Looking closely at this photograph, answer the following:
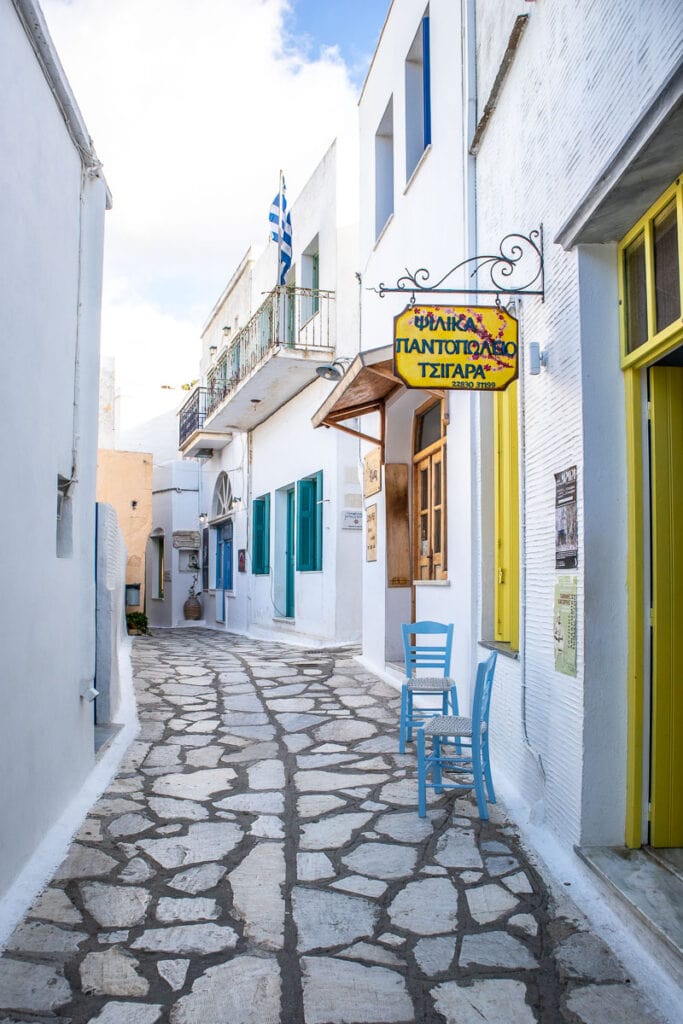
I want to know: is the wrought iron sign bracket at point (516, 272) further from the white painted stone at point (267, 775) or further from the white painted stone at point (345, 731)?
the white painted stone at point (345, 731)

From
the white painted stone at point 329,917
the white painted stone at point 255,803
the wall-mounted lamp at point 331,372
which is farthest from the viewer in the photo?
the wall-mounted lamp at point 331,372

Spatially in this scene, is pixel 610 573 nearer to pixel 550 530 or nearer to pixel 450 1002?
pixel 550 530

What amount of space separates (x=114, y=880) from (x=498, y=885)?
1822 mm

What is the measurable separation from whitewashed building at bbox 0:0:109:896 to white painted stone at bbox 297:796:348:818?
1397 mm

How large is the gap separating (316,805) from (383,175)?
7578mm

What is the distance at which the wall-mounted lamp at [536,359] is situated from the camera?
4.49 m

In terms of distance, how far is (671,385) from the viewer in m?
3.74

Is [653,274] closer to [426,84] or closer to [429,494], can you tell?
[429,494]

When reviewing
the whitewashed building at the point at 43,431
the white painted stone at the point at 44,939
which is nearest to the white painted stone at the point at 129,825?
the whitewashed building at the point at 43,431

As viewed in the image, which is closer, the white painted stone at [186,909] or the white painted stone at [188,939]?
the white painted stone at [188,939]

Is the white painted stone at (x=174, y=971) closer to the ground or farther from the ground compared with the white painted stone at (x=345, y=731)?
closer to the ground

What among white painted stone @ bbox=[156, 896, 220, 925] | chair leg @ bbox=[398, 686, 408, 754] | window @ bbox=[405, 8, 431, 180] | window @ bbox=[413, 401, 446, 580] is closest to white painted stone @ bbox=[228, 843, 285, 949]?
white painted stone @ bbox=[156, 896, 220, 925]

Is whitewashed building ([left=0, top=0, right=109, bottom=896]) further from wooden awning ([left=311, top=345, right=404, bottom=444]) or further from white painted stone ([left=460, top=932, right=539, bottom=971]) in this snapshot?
wooden awning ([left=311, top=345, right=404, bottom=444])

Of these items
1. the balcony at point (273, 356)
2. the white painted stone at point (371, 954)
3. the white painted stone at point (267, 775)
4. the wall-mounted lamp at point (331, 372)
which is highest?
the balcony at point (273, 356)
